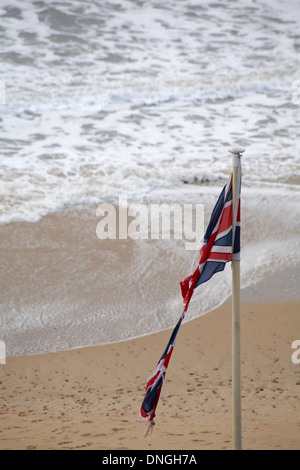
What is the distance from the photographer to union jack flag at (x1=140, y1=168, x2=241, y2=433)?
11.0 feet

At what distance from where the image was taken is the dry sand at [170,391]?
377 centimetres

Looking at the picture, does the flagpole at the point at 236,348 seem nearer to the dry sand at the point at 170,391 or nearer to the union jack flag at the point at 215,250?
the union jack flag at the point at 215,250

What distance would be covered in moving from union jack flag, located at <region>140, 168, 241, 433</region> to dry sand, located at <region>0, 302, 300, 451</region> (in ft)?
1.29

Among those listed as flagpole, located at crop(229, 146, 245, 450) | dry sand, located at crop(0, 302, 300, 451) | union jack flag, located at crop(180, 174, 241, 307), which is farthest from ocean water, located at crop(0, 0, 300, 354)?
flagpole, located at crop(229, 146, 245, 450)

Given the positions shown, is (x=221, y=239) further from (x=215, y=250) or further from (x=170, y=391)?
(x=170, y=391)

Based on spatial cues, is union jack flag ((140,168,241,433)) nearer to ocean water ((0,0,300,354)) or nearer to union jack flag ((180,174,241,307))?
union jack flag ((180,174,241,307))

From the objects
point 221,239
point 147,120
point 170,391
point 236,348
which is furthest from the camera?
point 147,120

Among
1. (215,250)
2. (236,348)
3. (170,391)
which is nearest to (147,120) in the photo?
(170,391)

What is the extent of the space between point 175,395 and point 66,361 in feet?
3.57

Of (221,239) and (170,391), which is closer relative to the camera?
(221,239)

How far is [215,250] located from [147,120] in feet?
32.1

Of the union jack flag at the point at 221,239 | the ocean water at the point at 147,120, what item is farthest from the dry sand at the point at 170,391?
the union jack flag at the point at 221,239

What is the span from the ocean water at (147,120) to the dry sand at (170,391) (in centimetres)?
35

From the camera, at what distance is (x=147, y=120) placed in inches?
505
